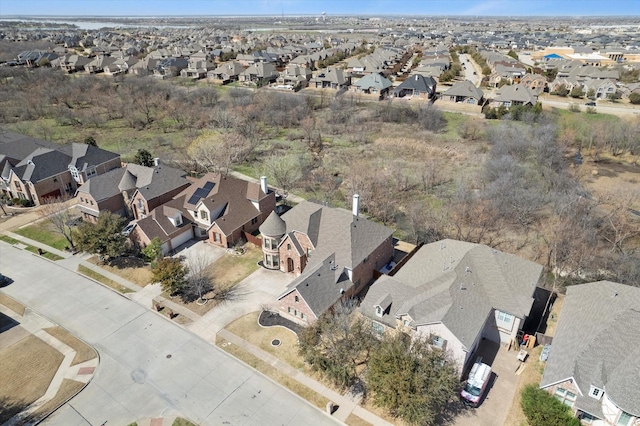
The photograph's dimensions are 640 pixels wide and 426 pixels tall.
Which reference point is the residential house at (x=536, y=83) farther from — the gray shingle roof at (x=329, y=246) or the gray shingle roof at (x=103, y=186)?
the gray shingle roof at (x=103, y=186)

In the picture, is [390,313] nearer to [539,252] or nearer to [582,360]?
[582,360]

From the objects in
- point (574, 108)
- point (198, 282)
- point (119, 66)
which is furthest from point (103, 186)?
point (119, 66)

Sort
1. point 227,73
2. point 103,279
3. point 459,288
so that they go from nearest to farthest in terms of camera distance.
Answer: point 459,288, point 103,279, point 227,73

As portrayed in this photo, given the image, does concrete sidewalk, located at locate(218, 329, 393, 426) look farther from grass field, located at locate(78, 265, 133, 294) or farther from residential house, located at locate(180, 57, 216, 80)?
residential house, located at locate(180, 57, 216, 80)

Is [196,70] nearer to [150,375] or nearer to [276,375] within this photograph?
[150,375]

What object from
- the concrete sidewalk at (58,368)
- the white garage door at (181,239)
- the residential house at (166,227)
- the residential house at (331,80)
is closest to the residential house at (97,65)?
the residential house at (331,80)

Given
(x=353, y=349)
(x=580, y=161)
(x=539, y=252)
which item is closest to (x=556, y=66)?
(x=580, y=161)
